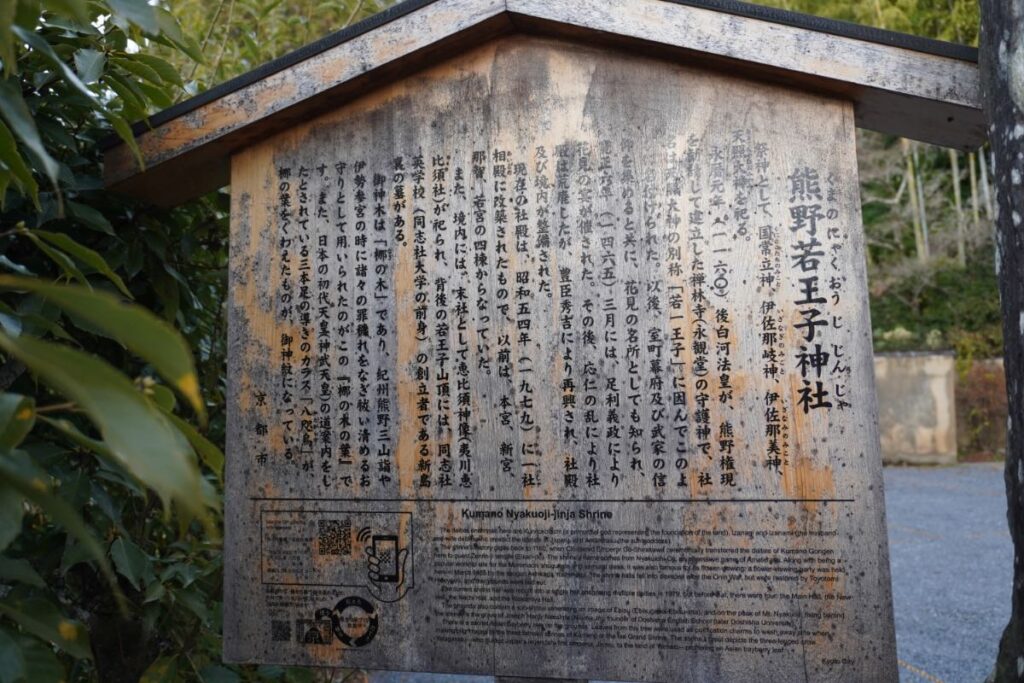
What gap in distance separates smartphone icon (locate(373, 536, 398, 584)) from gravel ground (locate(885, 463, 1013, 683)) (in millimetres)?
2673

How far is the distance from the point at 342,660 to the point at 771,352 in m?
1.41

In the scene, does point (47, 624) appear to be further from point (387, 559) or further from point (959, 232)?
point (959, 232)

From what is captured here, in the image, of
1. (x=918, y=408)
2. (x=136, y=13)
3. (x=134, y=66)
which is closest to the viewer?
(x=136, y=13)

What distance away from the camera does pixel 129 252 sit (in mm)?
2584

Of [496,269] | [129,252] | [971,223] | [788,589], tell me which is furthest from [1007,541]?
[971,223]

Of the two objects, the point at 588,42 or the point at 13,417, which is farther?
the point at 588,42

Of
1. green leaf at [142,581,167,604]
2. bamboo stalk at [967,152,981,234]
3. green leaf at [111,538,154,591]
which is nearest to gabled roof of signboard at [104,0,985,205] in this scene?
green leaf at [111,538,154,591]

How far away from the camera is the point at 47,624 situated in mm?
1168

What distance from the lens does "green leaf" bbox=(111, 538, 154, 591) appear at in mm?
2191

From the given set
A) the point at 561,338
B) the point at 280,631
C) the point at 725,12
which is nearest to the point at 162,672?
the point at 280,631

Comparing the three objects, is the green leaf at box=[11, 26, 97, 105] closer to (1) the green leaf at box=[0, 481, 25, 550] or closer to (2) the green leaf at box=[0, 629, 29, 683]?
(1) the green leaf at box=[0, 481, 25, 550]

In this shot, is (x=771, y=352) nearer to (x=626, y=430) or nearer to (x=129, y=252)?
(x=626, y=430)

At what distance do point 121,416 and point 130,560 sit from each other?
67.1 inches

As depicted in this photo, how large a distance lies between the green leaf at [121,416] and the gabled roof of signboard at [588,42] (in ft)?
5.83
